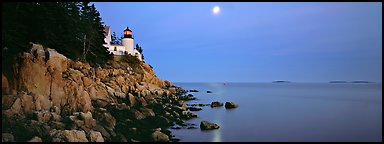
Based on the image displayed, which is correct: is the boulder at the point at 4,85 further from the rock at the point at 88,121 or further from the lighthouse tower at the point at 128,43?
the lighthouse tower at the point at 128,43

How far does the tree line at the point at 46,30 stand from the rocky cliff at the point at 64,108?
1.00 meters

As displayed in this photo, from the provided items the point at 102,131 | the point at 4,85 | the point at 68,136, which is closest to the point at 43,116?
the point at 68,136

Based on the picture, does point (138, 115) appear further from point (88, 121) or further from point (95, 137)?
point (95, 137)

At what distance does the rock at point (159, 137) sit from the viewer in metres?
17.4

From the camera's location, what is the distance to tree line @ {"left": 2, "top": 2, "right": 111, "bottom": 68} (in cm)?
1664

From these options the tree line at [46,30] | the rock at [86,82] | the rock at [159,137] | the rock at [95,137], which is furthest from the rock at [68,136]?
the rock at [86,82]

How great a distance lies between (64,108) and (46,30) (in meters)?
5.96

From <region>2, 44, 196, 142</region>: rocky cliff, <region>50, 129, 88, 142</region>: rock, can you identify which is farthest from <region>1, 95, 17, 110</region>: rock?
<region>50, 129, 88, 142</region>: rock

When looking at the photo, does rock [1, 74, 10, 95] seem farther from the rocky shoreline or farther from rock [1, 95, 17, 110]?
rock [1, 95, 17, 110]

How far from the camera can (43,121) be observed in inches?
642

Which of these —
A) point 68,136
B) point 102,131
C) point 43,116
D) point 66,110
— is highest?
point 66,110

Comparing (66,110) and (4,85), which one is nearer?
(4,85)

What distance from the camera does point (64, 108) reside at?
62.9 feet

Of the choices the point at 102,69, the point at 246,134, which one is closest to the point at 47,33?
the point at 102,69
